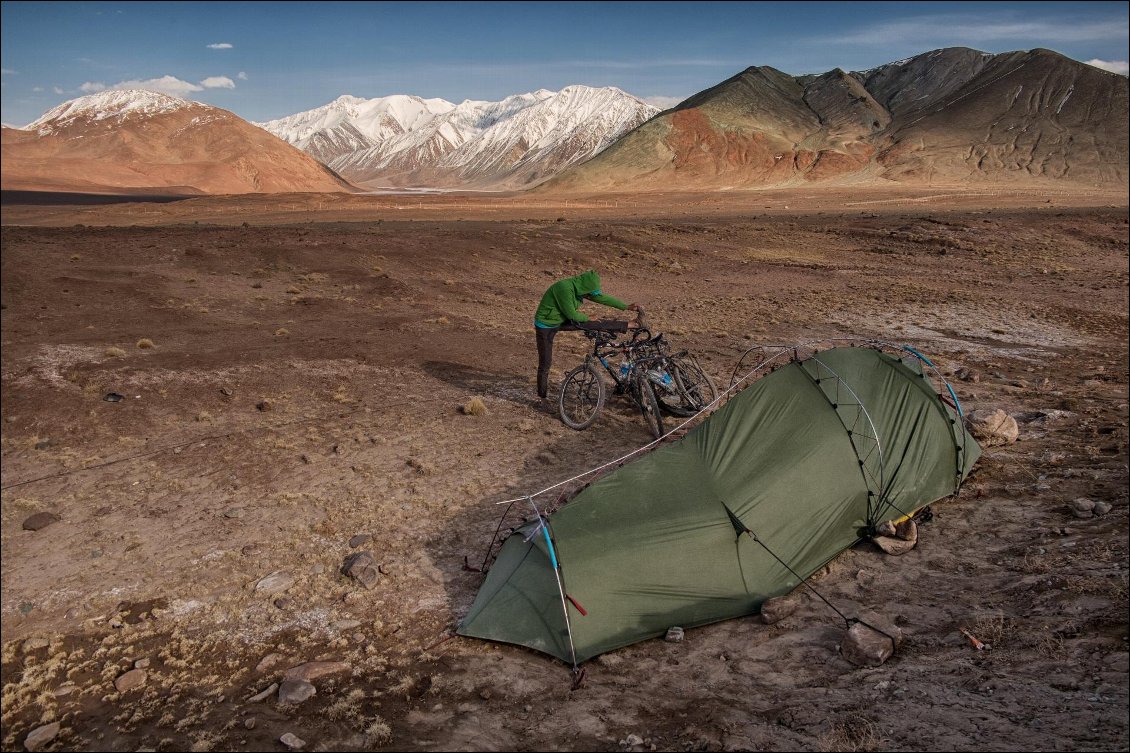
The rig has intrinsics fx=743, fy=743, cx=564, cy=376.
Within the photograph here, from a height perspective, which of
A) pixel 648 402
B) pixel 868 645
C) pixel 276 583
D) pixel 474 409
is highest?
pixel 648 402

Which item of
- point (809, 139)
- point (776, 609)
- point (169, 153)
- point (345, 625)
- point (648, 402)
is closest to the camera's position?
point (776, 609)

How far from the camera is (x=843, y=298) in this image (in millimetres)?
21828

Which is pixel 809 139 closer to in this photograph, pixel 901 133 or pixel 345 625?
pixel 901 133

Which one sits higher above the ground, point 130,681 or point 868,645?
point 868,645

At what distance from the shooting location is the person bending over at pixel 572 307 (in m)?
9.57

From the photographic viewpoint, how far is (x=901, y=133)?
118000mm

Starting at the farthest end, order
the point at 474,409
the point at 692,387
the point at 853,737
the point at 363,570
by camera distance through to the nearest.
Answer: the point at 474,409 → the point at 692,387 → the point at 363,570 → the point at 853,737

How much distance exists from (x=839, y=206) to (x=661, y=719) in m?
67.6

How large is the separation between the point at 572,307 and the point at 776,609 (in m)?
5.04

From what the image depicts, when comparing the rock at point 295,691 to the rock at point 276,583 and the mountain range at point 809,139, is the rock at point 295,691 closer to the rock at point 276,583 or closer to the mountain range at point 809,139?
the rock at point 276,583

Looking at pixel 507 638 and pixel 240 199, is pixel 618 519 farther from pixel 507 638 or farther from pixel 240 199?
pixel 240 199

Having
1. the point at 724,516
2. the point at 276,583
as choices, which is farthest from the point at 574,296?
the point at 276,583

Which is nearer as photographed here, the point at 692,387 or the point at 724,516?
the point at 724,516

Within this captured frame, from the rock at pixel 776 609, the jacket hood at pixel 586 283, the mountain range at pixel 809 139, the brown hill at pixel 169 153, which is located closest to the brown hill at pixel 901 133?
the mountain range at pixel 809 139
